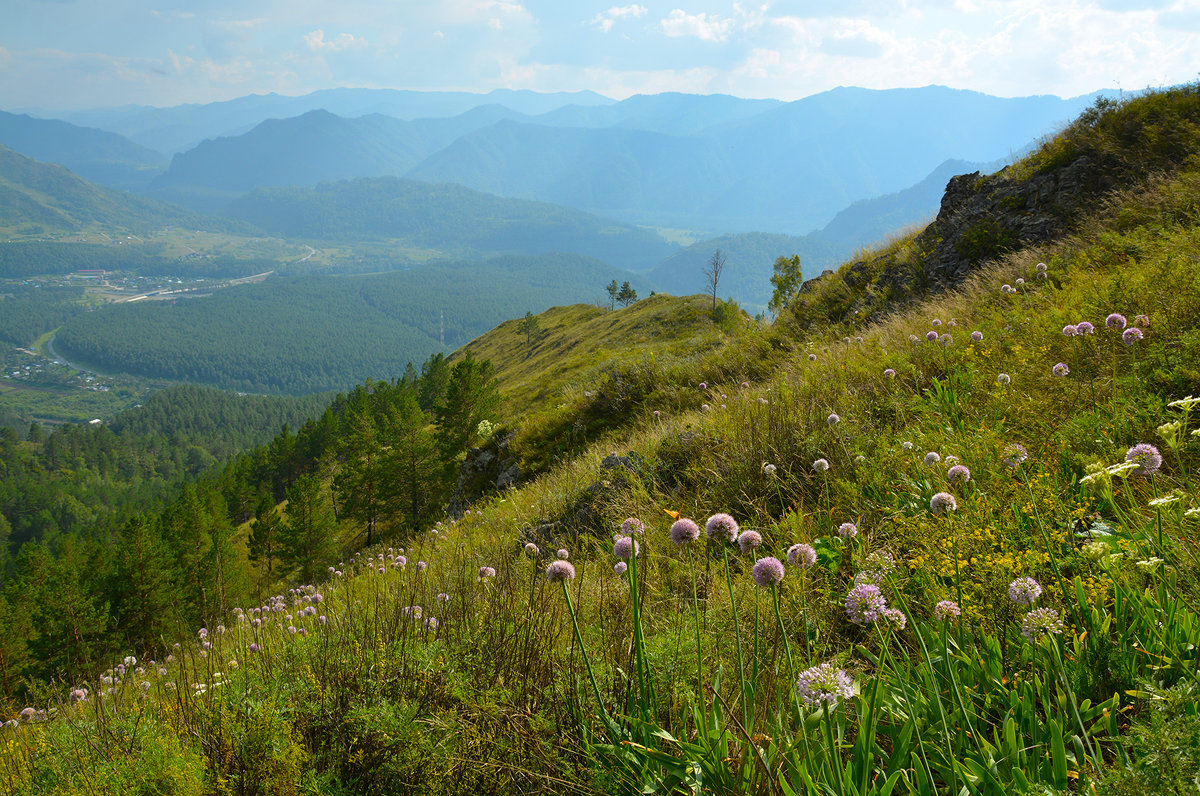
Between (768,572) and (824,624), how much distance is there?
1.25 metres

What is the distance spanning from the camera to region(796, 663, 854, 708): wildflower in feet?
5.20

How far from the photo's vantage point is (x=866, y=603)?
1.80 metres

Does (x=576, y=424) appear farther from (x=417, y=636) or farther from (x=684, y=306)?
(x=684, y=306)

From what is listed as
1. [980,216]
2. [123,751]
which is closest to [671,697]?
[123,751]

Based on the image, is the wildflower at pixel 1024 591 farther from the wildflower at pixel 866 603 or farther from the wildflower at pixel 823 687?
the wildflower at pixel 823 687

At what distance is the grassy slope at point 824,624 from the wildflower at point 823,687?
110 mm

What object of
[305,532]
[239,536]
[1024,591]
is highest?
[1024,591]

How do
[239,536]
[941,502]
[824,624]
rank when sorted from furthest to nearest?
1. [239,536]
2. [824,624]
3. [941,502]

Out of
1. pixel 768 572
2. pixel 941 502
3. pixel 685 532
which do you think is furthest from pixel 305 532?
pixel 941 502

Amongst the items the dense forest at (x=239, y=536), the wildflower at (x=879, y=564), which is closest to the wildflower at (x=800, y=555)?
the wildflower at (x=879, y=564)

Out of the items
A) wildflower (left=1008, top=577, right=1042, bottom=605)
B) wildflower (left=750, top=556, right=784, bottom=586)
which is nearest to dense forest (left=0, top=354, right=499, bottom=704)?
wildflower (left=750, top=556, right=784, bottom=586)

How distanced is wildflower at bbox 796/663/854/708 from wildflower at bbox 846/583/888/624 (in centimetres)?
20

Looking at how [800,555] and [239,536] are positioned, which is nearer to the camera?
[800,555]

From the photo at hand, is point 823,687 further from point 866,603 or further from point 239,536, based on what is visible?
point 239,536
